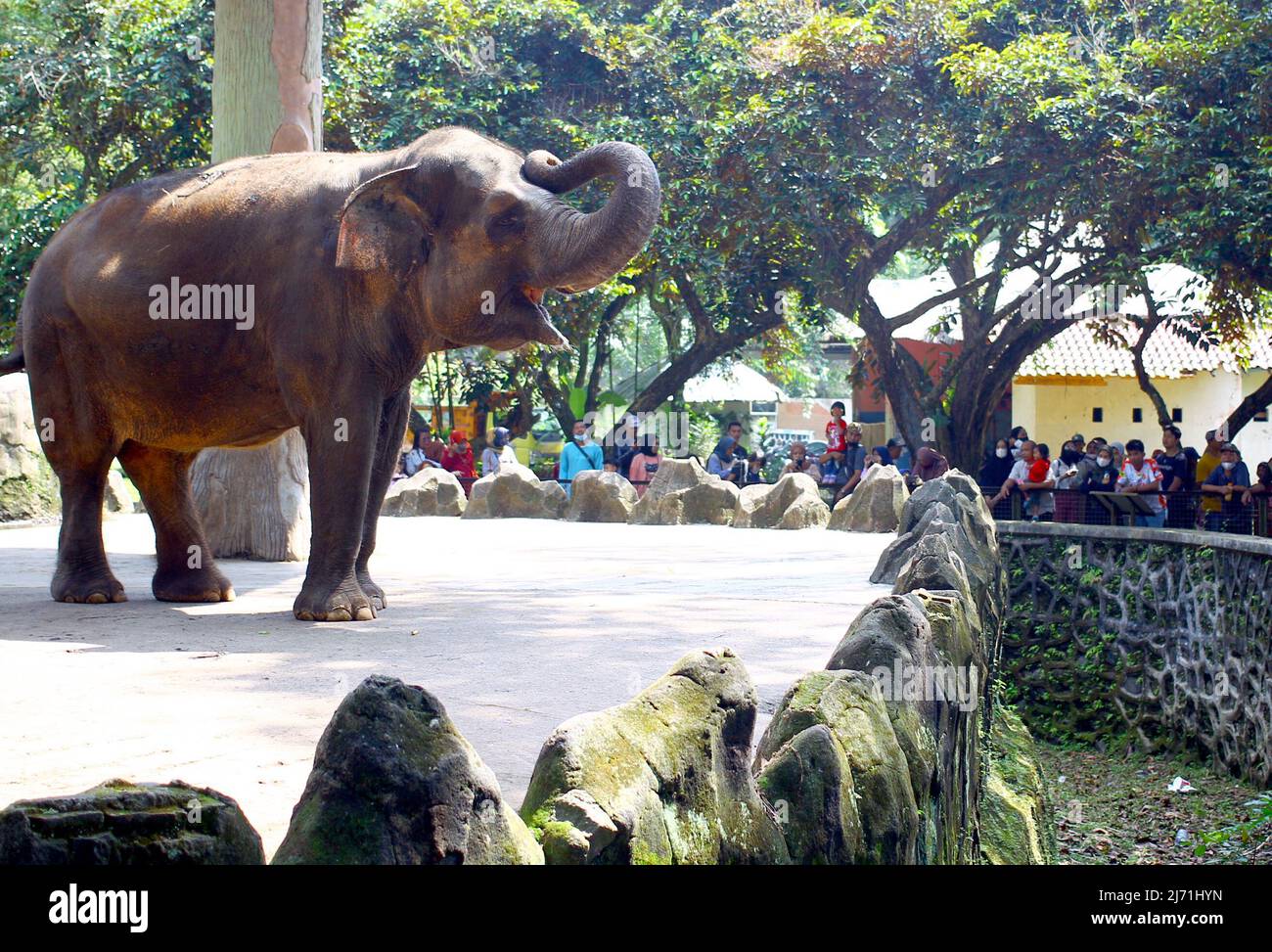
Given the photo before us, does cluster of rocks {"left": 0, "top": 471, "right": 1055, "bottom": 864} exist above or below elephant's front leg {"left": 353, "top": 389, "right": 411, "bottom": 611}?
below

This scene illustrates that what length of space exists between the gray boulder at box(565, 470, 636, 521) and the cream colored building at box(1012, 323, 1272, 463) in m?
13.9

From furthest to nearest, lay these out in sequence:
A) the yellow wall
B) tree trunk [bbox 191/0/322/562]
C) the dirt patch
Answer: the yellow wall → tree trunk [bbox 191/0/322/562] → the dirt patch

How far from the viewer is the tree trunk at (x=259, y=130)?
30.6 ft

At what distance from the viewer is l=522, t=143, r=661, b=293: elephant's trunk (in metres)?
6.49

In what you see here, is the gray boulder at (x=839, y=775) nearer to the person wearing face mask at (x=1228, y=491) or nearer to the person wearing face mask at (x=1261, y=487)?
the person wearing face mask at (x=1228, y=491)

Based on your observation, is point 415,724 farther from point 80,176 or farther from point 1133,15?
point 80,176

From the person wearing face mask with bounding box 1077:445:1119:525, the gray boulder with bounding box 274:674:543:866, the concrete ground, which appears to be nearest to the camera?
the gray boulder with bounding box 274:674:543:866

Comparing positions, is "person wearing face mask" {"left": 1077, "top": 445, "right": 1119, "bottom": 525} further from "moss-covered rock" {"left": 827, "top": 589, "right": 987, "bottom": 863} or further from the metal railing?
"moss-covered rock" {"left": 827, "top": 589, "right": 987, "bottom": 863}

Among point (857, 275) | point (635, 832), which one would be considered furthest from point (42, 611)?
point (857, 275)

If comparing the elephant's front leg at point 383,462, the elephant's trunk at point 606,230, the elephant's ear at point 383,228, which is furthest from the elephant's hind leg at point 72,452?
the elephant's trunk at point 606,230

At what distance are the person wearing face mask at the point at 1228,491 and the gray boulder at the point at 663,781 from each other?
40.3ft

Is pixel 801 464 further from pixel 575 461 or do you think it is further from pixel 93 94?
pixel 93 94

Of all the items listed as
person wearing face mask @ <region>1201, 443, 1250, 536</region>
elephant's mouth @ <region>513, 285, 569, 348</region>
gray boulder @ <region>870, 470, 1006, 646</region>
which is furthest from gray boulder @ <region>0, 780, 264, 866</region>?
person wearing face mask @ <region>1201, 443, 1250, 536</region>
